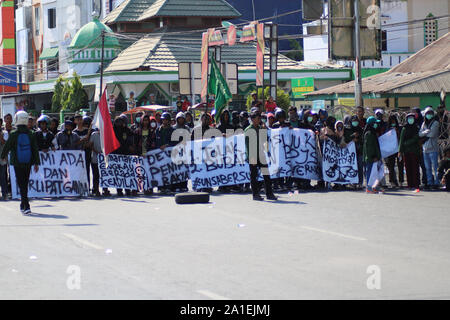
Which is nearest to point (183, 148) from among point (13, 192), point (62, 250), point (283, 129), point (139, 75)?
point (283, 129)

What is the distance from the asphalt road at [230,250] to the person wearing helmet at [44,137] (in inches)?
82.3

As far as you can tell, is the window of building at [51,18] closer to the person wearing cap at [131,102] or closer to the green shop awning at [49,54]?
the green shop awning at [49,54]

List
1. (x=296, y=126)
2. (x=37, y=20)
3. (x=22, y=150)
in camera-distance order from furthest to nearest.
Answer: (x=37, y=20) → (x=296, y=126) → (x=22, y=150)

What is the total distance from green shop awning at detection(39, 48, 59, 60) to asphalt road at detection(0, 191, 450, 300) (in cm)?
6404

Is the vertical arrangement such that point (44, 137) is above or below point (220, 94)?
below

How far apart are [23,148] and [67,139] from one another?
344 cm

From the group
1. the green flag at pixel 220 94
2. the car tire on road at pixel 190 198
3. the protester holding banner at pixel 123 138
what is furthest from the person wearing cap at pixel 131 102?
the car tire on road at pixel 190 198

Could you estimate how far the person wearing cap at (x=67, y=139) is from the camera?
19828 mm

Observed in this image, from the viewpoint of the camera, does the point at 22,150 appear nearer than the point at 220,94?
Yes

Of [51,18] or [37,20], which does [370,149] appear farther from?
[37,20]

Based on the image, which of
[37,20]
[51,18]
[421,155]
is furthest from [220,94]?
[37,20]

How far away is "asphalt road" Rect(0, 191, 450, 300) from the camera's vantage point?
8578mm

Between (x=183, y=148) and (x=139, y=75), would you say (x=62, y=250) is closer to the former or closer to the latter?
(x=183, y=148)

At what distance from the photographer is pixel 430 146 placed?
804 inches
